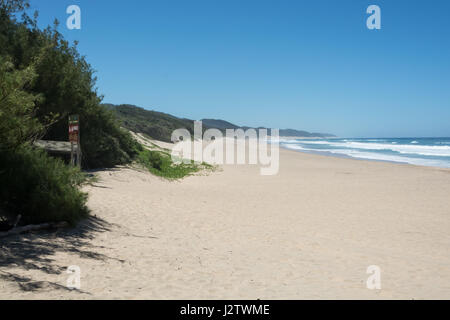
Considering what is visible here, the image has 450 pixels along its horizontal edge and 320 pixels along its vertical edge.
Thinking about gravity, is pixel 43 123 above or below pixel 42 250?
above

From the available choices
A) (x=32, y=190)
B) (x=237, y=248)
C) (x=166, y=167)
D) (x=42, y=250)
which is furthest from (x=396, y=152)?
(x=42, y=250)

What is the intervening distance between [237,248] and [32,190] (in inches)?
173

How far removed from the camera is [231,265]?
658cm

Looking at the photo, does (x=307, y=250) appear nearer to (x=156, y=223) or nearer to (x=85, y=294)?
(x=156, y=223)

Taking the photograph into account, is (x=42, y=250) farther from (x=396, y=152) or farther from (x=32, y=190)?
(x=396, y=152)

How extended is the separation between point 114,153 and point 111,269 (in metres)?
13.6

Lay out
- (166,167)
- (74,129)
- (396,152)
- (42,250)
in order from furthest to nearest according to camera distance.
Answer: (396,152) → (166,167) → (74,129) → (42,250)

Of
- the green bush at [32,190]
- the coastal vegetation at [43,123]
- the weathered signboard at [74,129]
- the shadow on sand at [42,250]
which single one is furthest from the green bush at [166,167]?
the shadow on sand at [42,250]

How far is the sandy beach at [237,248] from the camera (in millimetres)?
5223

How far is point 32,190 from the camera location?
725cm

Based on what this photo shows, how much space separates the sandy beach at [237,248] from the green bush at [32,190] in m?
0.52

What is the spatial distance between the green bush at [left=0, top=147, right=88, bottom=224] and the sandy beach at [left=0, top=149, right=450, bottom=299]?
52 cm
